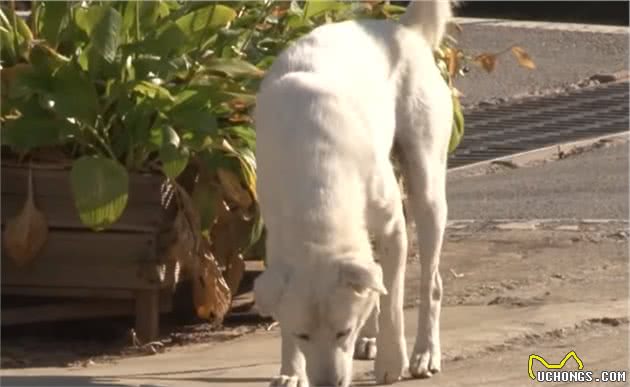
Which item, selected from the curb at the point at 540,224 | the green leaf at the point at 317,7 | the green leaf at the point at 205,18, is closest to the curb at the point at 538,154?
the curb at the point at 540,224

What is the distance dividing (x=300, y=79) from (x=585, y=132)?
22.4 ft

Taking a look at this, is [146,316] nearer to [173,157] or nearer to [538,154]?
[173,157]

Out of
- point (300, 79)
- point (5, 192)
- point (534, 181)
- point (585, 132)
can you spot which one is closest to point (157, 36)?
point (5, 192)

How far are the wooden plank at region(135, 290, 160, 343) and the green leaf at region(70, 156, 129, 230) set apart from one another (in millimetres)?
490

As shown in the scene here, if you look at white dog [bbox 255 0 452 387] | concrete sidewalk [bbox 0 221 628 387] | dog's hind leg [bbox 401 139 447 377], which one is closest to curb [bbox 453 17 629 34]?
concrete sidewalk [bbox 0 221 628 387]

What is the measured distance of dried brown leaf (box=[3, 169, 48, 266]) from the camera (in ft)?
25.7

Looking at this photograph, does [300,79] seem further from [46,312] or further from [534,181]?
[534,181]

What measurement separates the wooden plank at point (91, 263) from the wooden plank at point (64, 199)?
55 mm

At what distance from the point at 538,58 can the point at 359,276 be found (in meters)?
10.2

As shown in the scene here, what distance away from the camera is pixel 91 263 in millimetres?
7992

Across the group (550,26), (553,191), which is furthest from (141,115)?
(550,26)

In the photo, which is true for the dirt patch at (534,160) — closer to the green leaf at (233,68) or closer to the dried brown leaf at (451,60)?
the dried brown leaf at (451,60)

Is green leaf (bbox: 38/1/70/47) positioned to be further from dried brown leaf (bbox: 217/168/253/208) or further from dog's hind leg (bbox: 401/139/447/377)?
dog's hind leg (bbox: 401/139/447/377)

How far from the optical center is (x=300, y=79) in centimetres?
664
